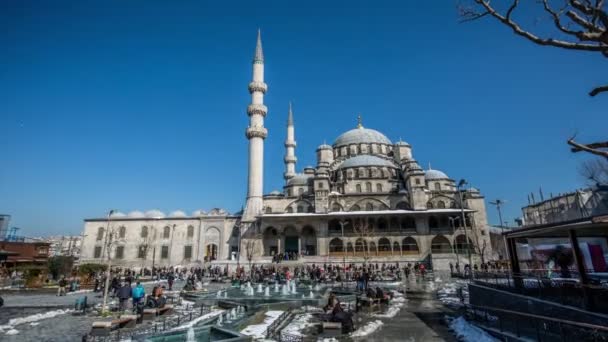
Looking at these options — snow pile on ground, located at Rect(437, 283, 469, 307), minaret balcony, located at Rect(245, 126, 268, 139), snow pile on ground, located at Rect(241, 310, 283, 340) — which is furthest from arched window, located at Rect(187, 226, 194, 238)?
snow pile on ground, located at Rect(241, 310, 283, 340)

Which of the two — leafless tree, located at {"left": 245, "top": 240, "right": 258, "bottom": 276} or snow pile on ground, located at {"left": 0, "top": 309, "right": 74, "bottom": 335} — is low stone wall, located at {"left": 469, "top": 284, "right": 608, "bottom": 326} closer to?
snow pile on ground, located at {"left": 0, "top": 309, "right": 74, "bottom": 335}

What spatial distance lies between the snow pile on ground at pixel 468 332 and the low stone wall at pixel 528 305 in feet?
4.52

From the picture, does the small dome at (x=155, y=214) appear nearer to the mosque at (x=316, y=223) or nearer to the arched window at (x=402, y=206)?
the mosque at (x=316, y=223)

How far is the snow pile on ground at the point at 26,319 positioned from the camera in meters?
8.77

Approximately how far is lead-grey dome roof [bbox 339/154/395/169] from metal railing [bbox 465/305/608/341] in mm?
33757

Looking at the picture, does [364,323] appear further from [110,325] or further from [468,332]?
[110,325]

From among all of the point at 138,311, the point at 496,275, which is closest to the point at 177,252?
the point at 138,311

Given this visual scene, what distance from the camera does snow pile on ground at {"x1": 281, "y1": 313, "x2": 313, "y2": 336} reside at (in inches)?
331

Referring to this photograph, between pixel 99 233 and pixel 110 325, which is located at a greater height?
pixel 99 233

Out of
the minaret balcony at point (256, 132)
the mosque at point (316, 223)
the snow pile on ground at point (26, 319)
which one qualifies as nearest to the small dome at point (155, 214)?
the mosque at point (316, 223)

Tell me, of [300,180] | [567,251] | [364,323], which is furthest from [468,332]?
[300,180]

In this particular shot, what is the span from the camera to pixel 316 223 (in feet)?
117

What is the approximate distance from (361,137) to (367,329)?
43.3 metres

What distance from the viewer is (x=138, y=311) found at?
10367 millimetres
